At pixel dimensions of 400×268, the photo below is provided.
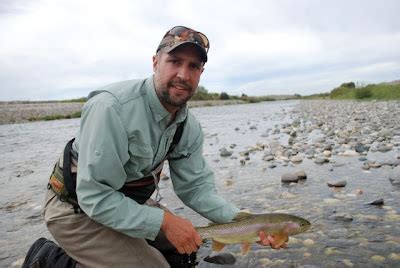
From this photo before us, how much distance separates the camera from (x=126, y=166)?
10.7ft

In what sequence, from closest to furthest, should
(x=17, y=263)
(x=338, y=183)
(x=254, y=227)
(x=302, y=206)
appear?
(x=254, y=227)
(x=17, y=263)
(x=302, y=206)
(x=338, y=183)

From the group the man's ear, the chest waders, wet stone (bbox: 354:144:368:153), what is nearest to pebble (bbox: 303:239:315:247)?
the chest waders

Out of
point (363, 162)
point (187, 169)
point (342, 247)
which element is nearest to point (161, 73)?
point (187, 169)

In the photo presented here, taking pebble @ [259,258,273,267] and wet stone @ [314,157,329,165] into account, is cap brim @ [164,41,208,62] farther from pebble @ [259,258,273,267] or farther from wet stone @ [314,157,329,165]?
wet stone @ [314,157,329,165]

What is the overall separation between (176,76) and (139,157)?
73 cm

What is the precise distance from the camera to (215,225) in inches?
132

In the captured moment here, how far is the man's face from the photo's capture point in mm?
3219

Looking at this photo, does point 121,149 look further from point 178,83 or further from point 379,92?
point 379,92

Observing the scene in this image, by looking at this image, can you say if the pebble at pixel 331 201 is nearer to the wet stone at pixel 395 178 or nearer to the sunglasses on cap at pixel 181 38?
the wet stone at pixel 395 178

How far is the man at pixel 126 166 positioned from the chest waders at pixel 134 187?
1cm

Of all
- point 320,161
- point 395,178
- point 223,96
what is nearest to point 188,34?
point 395,178

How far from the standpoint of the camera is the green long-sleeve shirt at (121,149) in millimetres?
2889

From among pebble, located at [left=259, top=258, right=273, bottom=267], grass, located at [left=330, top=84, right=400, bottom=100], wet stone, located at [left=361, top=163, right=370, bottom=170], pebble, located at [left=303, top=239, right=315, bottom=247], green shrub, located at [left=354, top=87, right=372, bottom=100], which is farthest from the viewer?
green shrub, located at [left=354, top=87, right=372, bottom=100]

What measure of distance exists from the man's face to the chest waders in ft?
1.41
